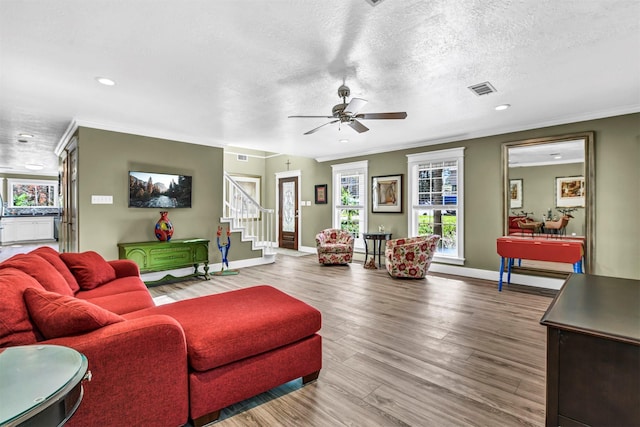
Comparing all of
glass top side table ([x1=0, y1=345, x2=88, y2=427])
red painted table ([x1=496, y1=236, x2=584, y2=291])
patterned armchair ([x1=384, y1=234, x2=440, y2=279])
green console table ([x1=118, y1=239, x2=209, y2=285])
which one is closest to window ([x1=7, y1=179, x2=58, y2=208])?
green console table ([x1=118, y1=239, x2=209, y2=285])

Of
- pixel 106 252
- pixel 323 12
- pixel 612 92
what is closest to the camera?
pixel 323 12

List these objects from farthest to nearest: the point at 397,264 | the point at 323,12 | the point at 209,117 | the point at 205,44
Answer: the point at 397,264 → the point at 209,117 → the point at 205,44 → the point at 323,12

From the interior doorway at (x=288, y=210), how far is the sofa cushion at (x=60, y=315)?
23.5ft

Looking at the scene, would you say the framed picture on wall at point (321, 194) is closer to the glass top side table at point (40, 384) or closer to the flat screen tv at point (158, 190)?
the flat screen tv at point (158, 190)

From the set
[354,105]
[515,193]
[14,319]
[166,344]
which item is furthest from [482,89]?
[14,319]

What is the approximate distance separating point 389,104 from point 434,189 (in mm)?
2688

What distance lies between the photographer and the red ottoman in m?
1.68

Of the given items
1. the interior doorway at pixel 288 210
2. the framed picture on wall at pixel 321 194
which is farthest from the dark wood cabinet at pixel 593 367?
the interior doorway at pixel 288 210

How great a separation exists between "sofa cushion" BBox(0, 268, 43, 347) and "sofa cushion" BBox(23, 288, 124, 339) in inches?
1.0

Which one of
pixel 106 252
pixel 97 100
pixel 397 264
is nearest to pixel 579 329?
pixel 397 264

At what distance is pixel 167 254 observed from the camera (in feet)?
16.0

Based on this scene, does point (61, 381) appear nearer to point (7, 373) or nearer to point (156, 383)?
point (7, 373)

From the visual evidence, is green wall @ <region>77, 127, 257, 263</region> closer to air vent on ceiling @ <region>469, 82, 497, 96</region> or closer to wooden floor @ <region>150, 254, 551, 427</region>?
wooden floor @ <region>150, 254, 551, 427</region>

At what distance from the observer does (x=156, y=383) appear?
1520 millimetres
